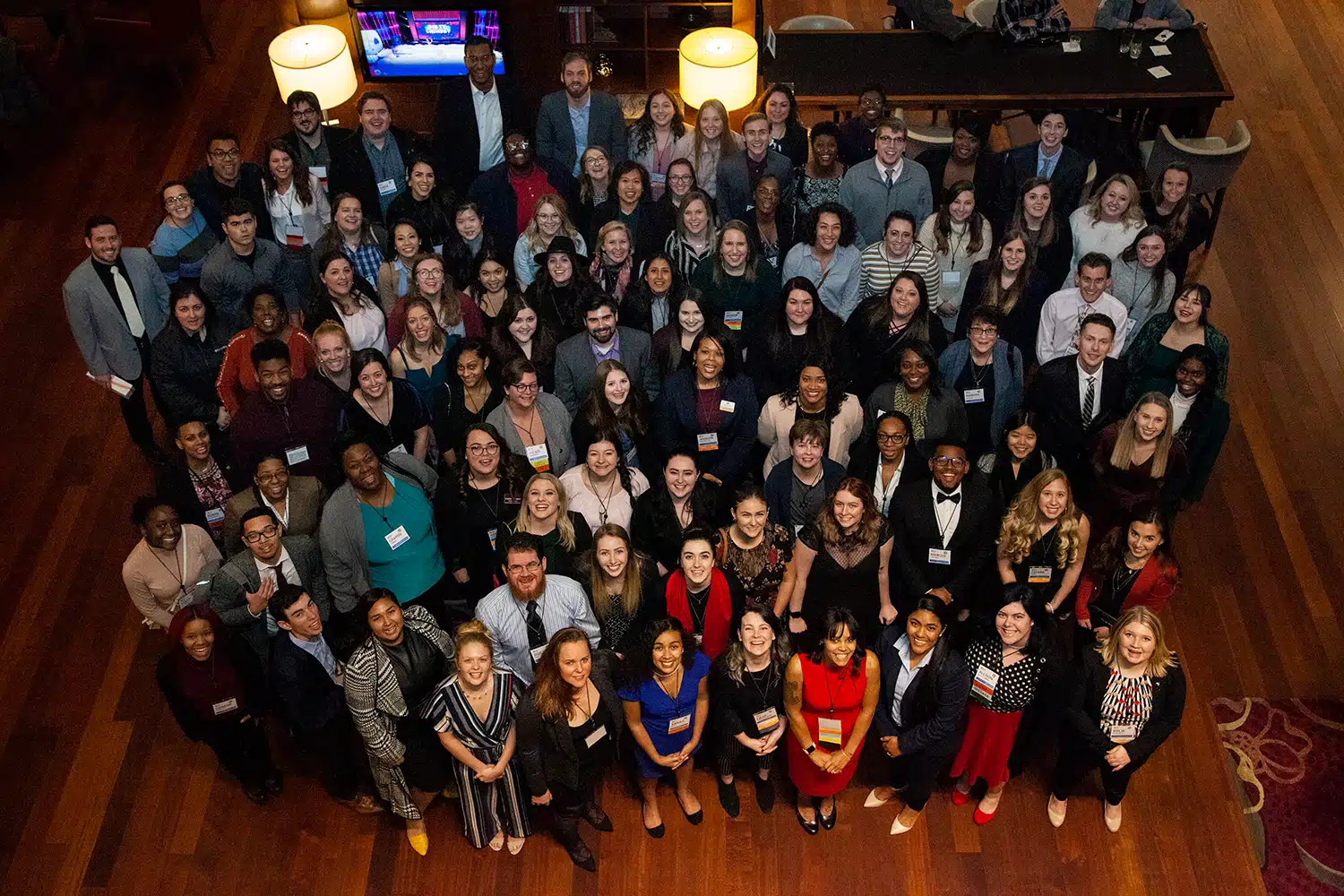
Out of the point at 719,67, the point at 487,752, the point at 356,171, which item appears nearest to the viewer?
the point at 487,752

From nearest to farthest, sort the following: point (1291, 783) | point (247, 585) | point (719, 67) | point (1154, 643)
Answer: point (1154, 643) < point (247, 585) < point (1291, 783) < point (719, 67)

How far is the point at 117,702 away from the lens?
5.52 meters

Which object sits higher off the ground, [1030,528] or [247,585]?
[1030,528]

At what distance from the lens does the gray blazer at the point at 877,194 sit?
6.30 metres

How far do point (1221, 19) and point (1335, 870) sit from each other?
7944mm

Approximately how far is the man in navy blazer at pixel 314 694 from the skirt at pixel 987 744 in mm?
2434

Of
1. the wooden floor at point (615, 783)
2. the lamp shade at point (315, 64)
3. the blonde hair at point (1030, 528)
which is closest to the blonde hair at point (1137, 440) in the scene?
the blonde hair at point (1030, 528)

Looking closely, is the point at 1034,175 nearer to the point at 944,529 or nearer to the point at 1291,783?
the point at 944,529

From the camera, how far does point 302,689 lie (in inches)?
180

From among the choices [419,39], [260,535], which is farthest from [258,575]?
[419,39]

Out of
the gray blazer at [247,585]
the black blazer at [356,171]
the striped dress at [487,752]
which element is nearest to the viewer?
the striped dress at [487,752]

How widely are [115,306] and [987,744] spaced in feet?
15.2

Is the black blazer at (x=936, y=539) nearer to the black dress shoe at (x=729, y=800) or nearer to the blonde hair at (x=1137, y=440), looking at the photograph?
the blonde hair at (x=1137, y=440)

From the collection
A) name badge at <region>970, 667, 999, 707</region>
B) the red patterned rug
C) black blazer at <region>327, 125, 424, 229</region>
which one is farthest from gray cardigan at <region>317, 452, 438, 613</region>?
the red patterned rug
